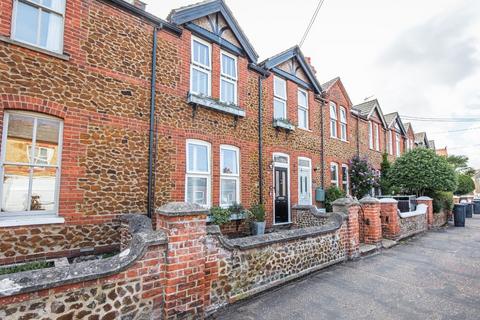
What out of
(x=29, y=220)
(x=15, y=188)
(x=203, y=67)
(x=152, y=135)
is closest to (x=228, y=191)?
(x=152, y=135)

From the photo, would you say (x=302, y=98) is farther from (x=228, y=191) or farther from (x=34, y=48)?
(x=34, y=48)

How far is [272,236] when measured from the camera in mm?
5004

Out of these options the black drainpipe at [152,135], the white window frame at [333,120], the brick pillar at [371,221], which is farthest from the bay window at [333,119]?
the black drainpipe at [152,135]

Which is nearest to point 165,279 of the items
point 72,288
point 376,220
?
point 72,288

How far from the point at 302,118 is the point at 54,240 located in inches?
391

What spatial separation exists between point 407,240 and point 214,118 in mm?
8551

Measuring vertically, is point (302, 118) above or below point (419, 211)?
above

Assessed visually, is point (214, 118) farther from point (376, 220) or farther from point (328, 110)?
point (328, 110)

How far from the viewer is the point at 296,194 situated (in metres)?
10.5

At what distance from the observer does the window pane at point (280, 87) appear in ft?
34.2

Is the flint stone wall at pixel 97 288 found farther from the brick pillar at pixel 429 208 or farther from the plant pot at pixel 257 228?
the brick pillar at pixel 429 208

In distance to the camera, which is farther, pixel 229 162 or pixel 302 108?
pixel 302 108

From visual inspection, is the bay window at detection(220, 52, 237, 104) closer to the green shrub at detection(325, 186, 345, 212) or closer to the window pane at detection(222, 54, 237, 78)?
the window pane at detection(222, 54, 237, 78)

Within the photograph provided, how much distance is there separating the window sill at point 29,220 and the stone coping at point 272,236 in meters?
3.38
